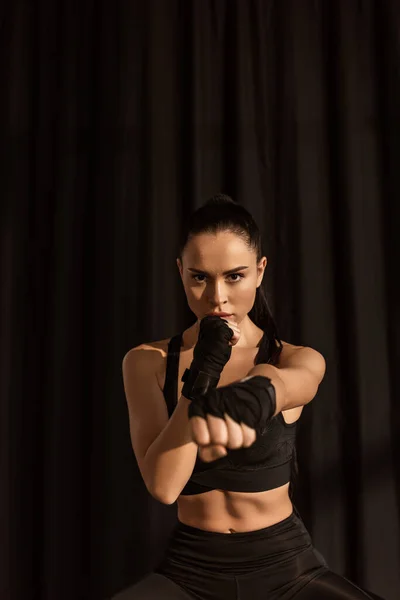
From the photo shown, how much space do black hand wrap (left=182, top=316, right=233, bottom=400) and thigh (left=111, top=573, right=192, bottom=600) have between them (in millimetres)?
375

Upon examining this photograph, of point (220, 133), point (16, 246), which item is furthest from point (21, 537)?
point (220, 133)

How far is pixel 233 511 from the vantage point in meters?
1.19

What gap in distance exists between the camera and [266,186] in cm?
182

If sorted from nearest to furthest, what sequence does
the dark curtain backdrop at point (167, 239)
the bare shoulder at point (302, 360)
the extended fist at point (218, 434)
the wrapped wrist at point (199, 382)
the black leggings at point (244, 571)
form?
the extended fist at point (218, 434) < the wrapped wrist at point (199, 382) < the black leggings at point (244, 571) < the bare shoulder at point (302, 360) < the dark curtain backdrop at point (167, 239)

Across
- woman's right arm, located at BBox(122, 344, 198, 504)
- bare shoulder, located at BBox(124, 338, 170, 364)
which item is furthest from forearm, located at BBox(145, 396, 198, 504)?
bare shoulder, located at BBox(124, 338, 170, 364)

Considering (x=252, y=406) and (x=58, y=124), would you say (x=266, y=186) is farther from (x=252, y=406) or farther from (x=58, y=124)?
(x=252, y=406)

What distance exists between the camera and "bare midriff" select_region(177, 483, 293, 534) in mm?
1188

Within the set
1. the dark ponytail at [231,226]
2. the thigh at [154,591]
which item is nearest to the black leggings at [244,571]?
the thigh at [154,591]

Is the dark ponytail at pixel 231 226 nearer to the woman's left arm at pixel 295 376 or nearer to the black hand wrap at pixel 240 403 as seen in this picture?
the woman's left arm at pixel 295 376

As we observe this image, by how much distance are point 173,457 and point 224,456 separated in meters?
0.11

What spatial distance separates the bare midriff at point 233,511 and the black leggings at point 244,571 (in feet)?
0.05

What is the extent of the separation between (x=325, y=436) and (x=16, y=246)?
3.66 feet

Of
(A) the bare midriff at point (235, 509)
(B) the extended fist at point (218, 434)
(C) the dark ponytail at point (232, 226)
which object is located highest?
(C) the dark ponytail at point (232, 226)

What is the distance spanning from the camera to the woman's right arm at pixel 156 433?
1068mm
